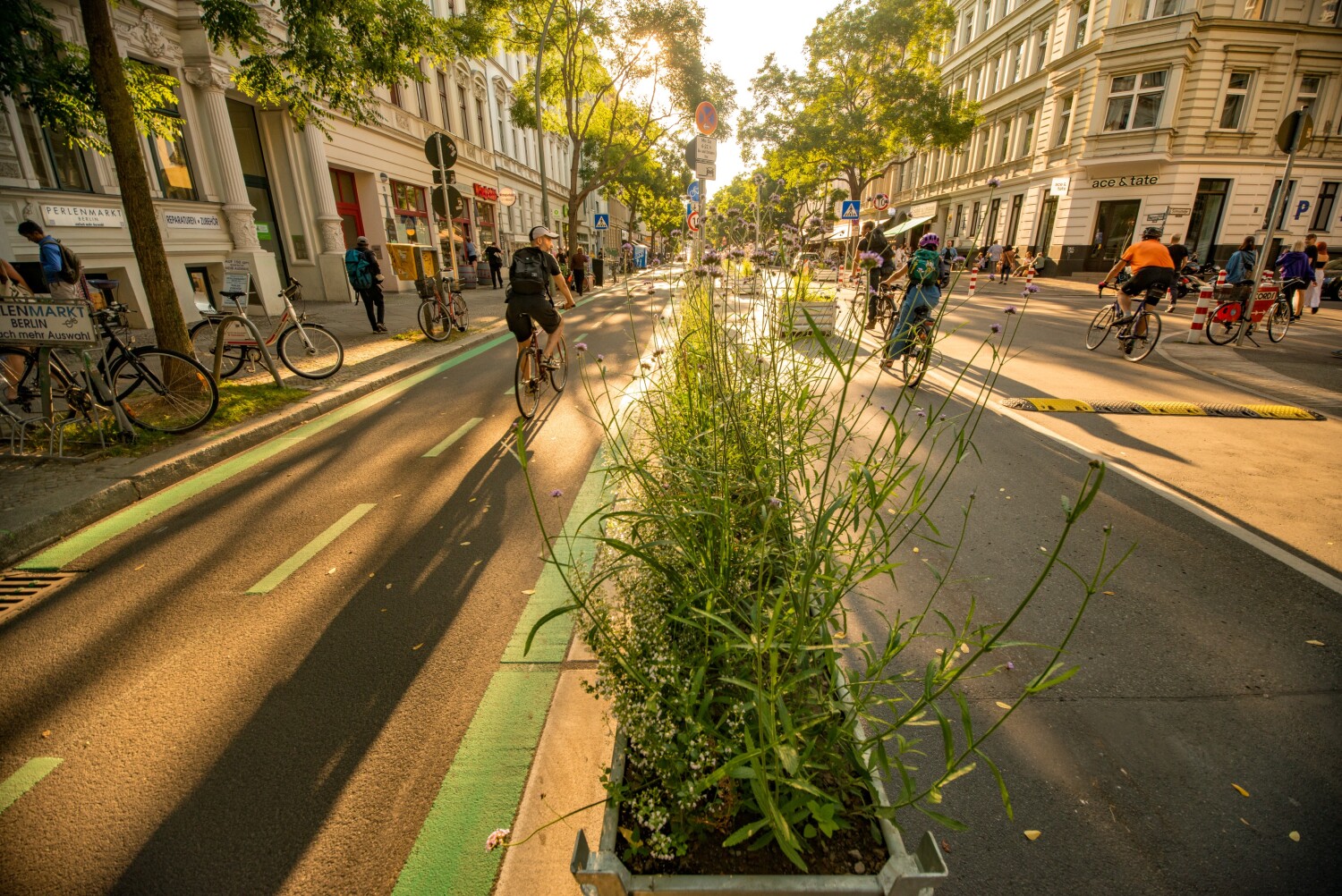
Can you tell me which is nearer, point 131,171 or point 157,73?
point 131,171

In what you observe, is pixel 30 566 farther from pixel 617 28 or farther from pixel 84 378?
pixel 617 28

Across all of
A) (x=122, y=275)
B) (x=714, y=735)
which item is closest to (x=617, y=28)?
(x=122, y=275)

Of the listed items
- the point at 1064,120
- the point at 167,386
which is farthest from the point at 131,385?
the point at 1064,120

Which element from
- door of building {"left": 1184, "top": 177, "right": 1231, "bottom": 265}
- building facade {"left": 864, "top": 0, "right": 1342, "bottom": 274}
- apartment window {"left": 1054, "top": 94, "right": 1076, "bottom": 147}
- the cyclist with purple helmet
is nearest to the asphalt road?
the cyclist with purple helmet

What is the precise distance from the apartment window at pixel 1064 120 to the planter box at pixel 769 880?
110 ft

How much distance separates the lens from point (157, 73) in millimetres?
6941

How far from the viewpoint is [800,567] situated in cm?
187

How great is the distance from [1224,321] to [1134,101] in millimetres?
20631

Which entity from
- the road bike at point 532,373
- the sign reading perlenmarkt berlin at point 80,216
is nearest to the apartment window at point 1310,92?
the road bike at point 532,373

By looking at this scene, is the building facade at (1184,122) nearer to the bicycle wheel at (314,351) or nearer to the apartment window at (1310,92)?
the apartment window at (1310,92)

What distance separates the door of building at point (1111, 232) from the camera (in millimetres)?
24359

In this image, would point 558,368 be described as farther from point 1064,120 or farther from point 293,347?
point 1064,120

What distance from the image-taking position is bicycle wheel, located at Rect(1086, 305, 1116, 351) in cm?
905

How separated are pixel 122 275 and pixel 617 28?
18.2m
